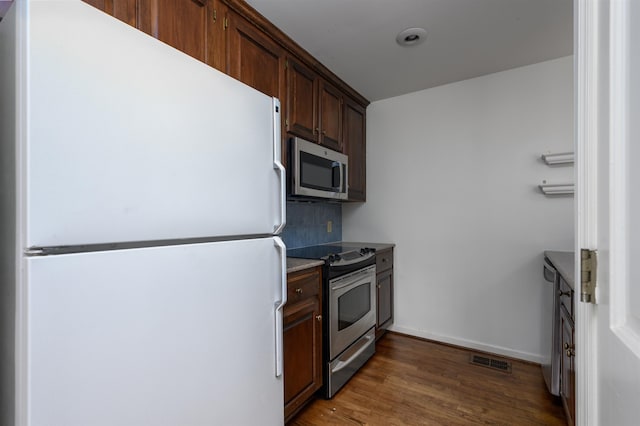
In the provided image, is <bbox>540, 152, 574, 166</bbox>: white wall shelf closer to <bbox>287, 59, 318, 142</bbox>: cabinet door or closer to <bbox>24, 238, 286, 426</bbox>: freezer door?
<bbox>287, 59, 318, 142</bbox>: cabinet door

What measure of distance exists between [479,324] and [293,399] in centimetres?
184

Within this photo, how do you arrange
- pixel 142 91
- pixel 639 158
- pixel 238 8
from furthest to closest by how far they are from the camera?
pixel 238 8 → pixel 142 91 → pixel 639 158

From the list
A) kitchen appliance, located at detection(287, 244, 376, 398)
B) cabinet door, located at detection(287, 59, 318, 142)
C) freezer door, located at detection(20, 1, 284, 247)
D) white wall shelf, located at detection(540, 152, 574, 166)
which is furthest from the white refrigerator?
white wall shelf, located at detection(540, 152, 574, 166)

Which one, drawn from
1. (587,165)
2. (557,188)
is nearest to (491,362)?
(557,188)

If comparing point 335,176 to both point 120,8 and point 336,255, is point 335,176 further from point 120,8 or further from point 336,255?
Result: point 120,8

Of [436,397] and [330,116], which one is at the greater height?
[330,116]

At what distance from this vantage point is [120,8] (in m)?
1.14

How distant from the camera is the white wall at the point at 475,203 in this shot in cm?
232

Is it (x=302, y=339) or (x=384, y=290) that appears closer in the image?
(x=302, y=339)

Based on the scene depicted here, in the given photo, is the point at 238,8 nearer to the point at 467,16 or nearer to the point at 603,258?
the point at 467,16

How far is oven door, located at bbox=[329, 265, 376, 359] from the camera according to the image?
1.92 meters

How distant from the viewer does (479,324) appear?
257cm

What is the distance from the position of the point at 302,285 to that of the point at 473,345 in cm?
189

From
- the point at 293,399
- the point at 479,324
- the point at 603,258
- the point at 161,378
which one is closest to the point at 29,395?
the point at 161,378
